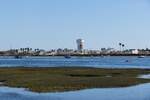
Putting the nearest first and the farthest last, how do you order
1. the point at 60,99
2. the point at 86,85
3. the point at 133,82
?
1. the point at 60,99
2. the point at 86,85
3. the point at 133,82

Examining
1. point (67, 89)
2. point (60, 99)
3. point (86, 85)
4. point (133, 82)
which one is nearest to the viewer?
point (60, 99)

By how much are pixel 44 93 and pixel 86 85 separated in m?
8.57

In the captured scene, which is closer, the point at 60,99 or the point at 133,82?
the point at 60,99

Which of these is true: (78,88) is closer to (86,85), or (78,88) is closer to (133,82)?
(86,85)

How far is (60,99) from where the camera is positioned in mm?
42031

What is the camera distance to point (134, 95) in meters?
45.1

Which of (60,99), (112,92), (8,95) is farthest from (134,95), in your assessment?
(8,95)

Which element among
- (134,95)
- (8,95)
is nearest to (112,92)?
(134,95)

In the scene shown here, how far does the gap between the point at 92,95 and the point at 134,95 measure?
3.99m

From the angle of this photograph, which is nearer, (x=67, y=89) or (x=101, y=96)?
(x=101, y=96)

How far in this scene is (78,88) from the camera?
50.9 m

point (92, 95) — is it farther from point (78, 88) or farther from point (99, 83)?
point (99, 83)

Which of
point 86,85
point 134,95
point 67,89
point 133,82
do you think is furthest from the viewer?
point 133,82

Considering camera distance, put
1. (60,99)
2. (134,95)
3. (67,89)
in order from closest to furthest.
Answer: (60,99) → (134,95) → (67,89)
